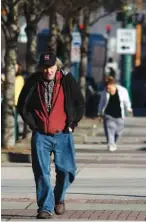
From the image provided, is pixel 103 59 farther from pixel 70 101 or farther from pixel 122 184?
pixel 70 101

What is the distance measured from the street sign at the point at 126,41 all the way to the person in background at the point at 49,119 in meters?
23.0

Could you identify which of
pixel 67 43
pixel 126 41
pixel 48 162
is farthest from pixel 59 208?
pixel 126 41

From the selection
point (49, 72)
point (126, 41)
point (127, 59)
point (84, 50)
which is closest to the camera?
point (49, 72)

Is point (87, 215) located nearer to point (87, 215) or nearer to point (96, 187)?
point (87, 215)

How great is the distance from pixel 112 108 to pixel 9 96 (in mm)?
2582

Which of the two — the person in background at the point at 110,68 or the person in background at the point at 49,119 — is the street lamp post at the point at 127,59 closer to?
the person in background at the point at 110,68

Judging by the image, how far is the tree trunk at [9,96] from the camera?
19297 millimetres

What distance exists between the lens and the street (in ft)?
36.5

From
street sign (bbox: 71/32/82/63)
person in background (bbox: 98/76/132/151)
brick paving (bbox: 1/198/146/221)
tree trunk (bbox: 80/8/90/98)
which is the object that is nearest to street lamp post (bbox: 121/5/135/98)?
street sign (bbox: 71/32/82/63)

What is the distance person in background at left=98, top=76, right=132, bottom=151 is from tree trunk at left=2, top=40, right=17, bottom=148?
2.37 meters

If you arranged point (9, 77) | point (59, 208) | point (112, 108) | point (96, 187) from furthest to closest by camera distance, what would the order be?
1. point (112, 108)
2. point (9, 77)
3. point (96, 187)
4. point (59, 208)

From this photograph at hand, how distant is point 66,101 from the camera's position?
1065 centimetres

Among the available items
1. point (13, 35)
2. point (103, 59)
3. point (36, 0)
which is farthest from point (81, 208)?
point (103, 59)

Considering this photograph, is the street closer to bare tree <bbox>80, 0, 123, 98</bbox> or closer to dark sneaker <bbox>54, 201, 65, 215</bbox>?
dark sneaker <bbox>54, 201, 65, 215</bbox>
